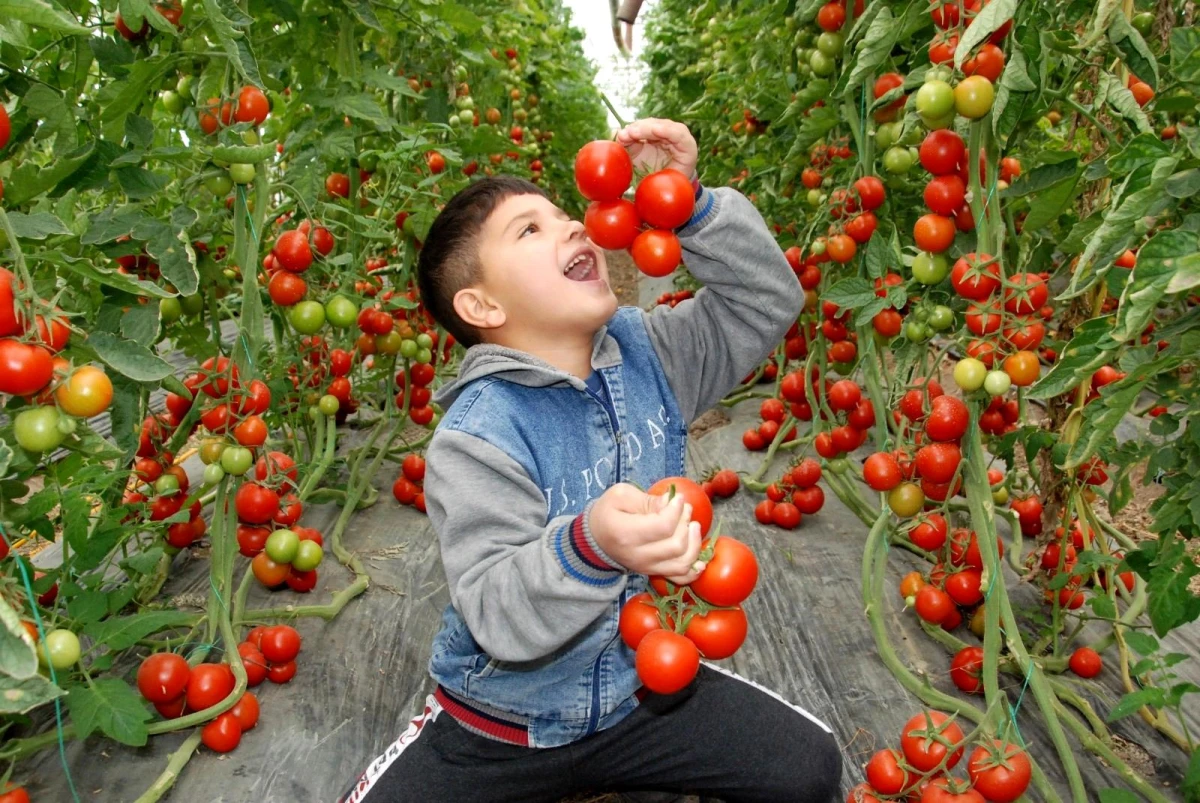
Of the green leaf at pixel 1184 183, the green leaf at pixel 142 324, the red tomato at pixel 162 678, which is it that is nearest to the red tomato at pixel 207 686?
the red tomato at pixel 162 678

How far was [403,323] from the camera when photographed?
8.52ft

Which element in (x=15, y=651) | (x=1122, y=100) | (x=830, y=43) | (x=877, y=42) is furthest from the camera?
(x=830, y=43)

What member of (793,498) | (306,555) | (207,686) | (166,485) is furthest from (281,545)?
(793,498)

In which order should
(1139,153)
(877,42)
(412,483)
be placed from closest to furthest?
1. (1139,153)
2. (877,42)
3. (412,483)

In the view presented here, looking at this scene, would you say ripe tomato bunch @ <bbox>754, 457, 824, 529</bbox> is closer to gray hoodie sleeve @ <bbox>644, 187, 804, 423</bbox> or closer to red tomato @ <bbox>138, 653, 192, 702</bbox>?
gray hoodie sleeve @ <bbox>644, 187, 804, 423</bbox>

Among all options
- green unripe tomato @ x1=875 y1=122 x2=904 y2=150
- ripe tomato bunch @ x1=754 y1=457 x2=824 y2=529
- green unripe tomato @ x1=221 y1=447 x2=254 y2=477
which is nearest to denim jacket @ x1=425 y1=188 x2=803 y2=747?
green unripe tomato @ x1=221 y1=447 x2=254 y2=477

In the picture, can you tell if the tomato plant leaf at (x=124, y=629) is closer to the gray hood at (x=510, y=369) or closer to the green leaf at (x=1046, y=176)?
the gray hood at (x=510, y=369)

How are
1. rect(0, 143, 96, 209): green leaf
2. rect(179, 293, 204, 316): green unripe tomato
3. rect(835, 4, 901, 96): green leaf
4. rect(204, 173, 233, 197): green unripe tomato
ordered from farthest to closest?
rect(179, 293, 204, 316): green unripe tomato → rect(204, 173, 233, 197): green unripe tomato → rect(835, 4, 901, 96): green leaf → rect(0, 143, 96, 209): green leaf

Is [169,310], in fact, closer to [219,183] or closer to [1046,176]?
[219,183]

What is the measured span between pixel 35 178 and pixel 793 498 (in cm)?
186

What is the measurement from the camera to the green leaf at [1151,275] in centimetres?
80

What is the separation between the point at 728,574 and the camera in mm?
922

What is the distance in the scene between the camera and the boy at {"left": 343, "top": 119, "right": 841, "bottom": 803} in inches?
51.0

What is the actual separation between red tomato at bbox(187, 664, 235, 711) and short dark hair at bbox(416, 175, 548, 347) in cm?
76
